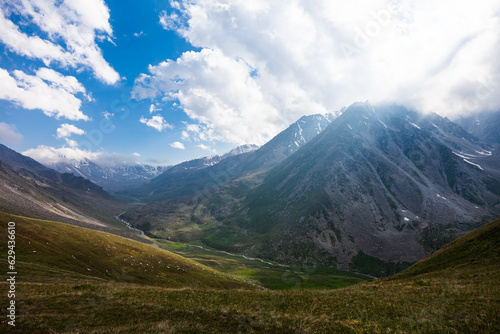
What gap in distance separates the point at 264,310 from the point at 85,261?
6457 cm

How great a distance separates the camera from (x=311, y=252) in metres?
174

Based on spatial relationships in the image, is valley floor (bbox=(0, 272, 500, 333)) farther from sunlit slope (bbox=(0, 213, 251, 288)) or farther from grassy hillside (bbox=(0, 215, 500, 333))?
sunlit slope (bbox=(0, 213, 251, 288))

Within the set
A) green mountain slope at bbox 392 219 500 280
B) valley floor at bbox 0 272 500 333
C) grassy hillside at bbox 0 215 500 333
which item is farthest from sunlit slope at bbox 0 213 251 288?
green mountain slope at bbox 392 219 500 280

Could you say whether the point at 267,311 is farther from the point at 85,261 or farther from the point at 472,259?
the point at 85,261

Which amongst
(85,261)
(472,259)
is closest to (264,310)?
(472,259)

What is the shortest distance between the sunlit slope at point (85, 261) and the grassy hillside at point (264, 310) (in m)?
26.9

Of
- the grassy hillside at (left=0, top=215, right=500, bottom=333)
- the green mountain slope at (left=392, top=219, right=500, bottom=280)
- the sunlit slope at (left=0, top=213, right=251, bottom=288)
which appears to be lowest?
the sunlit slope at (left=0, top=213, right=251, bottom=288)

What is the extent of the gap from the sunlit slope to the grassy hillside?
88.2 feet

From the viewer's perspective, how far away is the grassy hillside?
14914 mm

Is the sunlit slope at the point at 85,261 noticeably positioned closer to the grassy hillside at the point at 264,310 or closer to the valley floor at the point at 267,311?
the grassy hillside at the point at 264,310

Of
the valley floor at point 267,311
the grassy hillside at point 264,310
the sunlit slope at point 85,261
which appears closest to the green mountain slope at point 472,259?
the grassy hillside at point 264,310

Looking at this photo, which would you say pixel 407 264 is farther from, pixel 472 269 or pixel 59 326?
pixel 59 326

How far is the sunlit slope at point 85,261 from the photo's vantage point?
4762 centimetres

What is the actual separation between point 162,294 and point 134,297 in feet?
10.1
